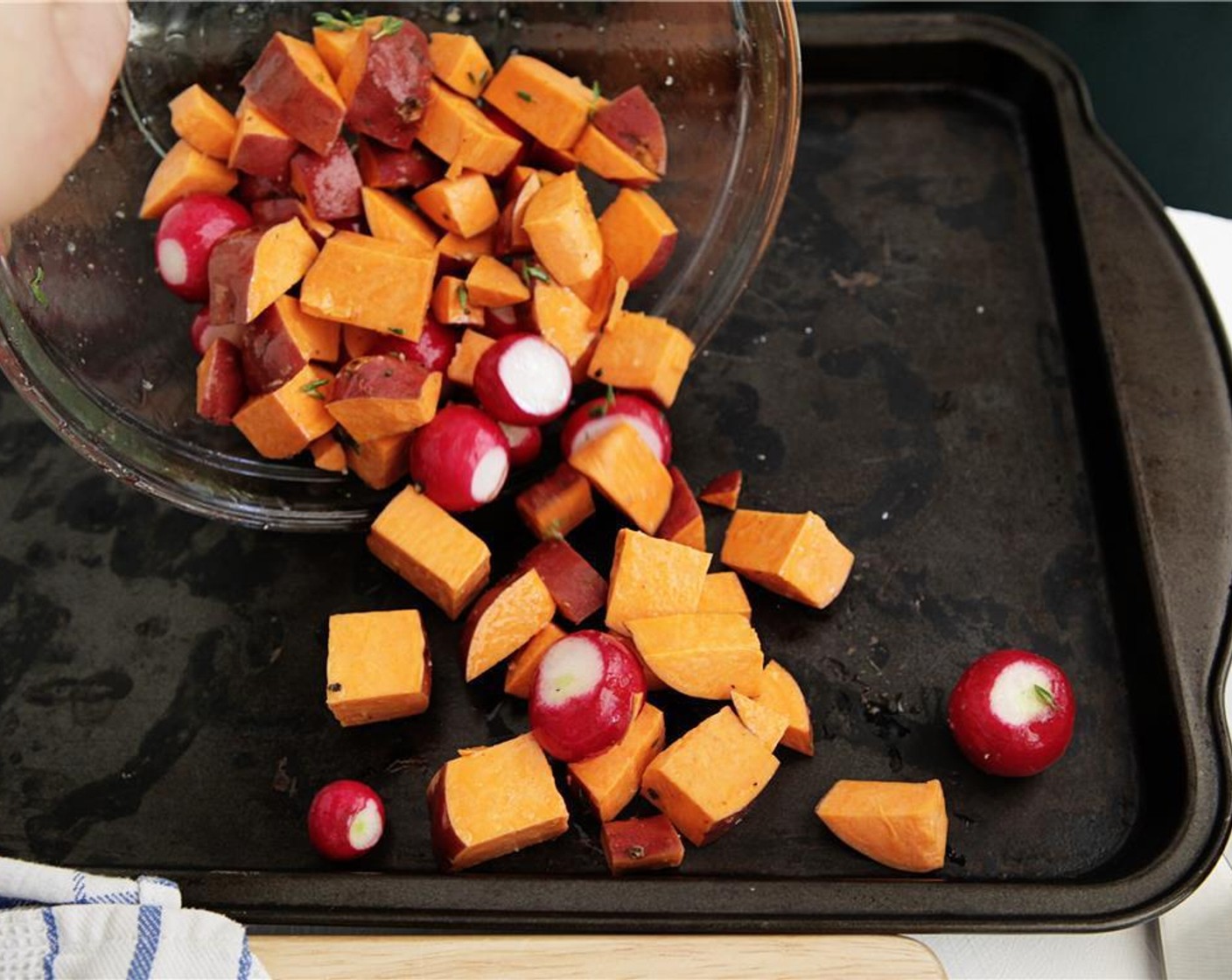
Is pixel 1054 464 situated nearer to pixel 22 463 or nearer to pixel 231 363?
pixel 231 363

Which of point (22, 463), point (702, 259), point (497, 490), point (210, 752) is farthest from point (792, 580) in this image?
point (22, 463)

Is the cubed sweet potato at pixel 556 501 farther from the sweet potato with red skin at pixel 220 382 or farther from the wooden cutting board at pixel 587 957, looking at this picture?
the wooden cutting board at pixel 587 957

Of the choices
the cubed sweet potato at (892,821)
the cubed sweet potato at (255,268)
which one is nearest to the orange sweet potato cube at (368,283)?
the cubed sweet potato at (255,268)

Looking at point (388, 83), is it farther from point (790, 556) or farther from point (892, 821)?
point (892, 821)

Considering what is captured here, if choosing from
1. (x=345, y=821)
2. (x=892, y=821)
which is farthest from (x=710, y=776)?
(x=345, y=821)

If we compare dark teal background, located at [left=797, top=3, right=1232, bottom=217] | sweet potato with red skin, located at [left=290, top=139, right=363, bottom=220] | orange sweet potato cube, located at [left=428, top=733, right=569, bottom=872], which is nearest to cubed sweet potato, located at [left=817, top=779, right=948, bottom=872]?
orange sweet potato cube, located at [left=428, top=733, right=569, bottom=872]
